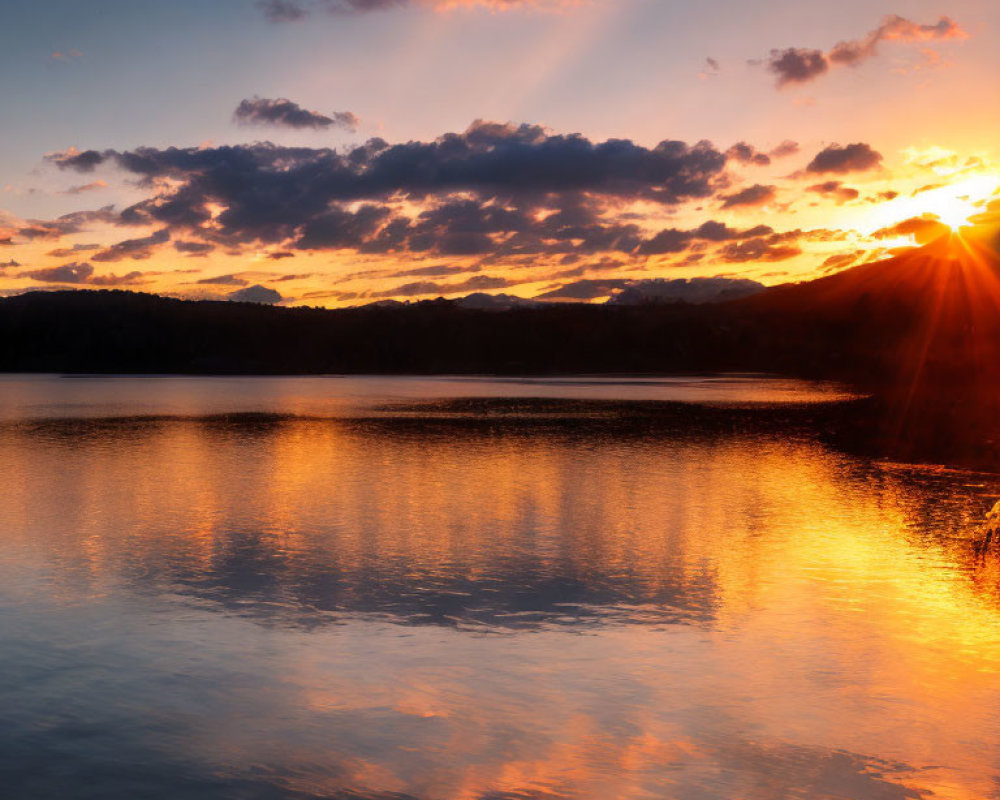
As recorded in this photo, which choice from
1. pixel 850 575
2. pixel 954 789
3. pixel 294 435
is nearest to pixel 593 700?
pixel 954 789

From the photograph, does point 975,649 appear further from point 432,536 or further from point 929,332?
point 929,332

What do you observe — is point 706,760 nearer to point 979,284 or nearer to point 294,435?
point 294,435

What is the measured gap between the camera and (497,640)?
551 inches

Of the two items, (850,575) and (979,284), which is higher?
(979,284)

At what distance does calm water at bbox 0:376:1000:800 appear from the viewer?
32.3ft

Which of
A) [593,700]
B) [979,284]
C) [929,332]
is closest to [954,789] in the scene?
[593,700]

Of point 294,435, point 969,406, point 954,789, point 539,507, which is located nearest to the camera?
point 954,789

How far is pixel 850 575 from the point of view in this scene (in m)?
18.3

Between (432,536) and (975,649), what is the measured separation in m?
11.7

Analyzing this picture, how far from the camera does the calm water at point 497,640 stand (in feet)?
32.3

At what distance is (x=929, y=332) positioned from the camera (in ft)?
484

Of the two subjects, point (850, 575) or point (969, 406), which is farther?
point (969, 406)

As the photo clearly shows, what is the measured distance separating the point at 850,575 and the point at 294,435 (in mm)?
34845

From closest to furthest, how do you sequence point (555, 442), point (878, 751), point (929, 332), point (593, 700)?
point (878, 751), point (593, 700), point (555, 442), point (929, 332)
